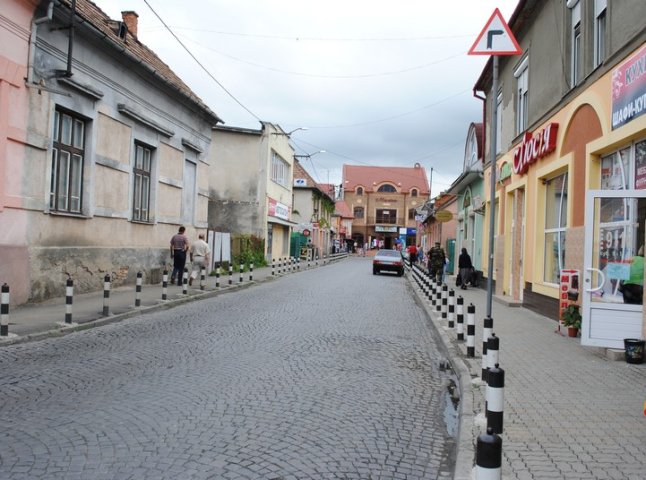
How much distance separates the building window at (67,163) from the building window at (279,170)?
21.8 m

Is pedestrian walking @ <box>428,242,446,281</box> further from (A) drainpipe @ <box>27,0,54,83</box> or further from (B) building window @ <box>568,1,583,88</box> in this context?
(A) drainpipe @ <box>27,0,54,83</box>

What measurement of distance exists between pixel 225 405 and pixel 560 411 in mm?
3158

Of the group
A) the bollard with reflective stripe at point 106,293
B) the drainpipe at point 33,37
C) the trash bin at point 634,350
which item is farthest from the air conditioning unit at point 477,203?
the drainpipe at point 33,37

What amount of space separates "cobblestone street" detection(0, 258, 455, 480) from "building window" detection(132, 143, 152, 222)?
755cm

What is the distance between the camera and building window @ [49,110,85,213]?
13.2 meters

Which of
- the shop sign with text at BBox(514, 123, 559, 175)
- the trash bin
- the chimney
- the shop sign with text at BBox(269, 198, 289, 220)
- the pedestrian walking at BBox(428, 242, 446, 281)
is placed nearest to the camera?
the trash bin

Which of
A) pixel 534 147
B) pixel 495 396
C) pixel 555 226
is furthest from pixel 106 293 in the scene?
pixel 534 147

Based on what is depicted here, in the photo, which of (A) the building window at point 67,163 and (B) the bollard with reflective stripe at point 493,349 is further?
(A) the building window at point 67,163

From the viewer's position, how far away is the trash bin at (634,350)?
7828 millimetres

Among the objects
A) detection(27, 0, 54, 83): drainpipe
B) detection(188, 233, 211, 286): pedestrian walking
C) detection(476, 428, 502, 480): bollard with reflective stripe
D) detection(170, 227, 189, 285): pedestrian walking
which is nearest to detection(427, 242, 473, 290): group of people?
detection(188, 233, 211, 286): pedestrian walking

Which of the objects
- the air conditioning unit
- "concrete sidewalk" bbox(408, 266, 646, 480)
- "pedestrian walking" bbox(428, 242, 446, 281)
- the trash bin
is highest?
the air conditioning unit

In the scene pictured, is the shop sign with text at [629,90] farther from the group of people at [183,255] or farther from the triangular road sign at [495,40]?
the group of people at [183,255]

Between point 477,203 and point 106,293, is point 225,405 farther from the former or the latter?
point 477,203

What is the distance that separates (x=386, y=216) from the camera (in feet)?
290
